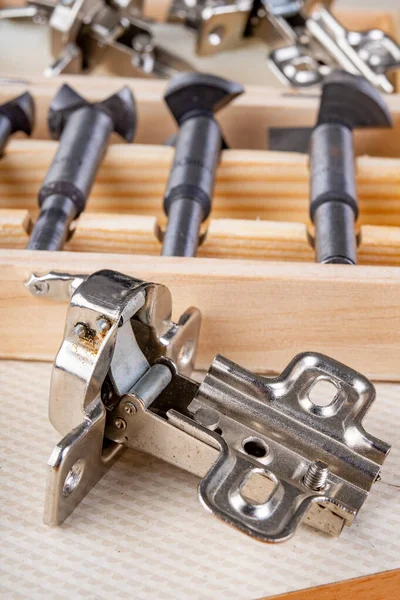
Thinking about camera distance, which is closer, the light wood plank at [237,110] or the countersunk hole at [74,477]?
the countersunk hole at [74,477]

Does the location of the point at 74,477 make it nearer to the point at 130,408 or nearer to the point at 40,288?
the point at 130,408

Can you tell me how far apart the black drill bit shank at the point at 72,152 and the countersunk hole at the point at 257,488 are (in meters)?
0.27

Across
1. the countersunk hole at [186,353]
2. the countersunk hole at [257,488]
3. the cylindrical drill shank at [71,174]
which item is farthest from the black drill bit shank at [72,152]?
the countersunk hole at [257,488]

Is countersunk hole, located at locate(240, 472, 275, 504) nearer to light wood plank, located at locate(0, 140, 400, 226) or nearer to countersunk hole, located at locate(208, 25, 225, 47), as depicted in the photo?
light wood plank, located at locate(0, 140, 400, 226)

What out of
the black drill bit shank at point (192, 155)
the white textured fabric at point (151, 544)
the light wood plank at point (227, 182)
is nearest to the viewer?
the white textured fabric at point (151, 544)

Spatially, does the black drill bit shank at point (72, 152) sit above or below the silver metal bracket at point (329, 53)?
below

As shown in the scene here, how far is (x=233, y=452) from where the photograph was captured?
0.55 metres

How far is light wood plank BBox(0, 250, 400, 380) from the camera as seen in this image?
65 cm

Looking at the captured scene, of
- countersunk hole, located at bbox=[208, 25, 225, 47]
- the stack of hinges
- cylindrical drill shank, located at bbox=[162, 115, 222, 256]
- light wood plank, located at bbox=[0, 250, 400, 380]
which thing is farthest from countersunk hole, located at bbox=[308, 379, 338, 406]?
countersunk hole, located at bbox=[208, 25, 225, 47]

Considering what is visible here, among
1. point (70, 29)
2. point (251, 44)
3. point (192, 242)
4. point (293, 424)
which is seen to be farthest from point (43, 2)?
point (293, 424)

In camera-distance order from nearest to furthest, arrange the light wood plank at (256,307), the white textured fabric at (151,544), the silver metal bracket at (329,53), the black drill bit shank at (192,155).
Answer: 1. the white textured fabric at (151,544)
2. the light wood plank at (256,307)
3. the black drill bit shank at (192,155)
4. the silver metal bracket at (329,53)

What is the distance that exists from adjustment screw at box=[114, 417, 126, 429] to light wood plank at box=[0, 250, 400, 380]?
0.39ft

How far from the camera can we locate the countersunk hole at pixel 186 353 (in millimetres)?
652

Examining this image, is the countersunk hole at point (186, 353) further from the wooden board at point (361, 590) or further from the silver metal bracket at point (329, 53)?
the silver metal bracket at point (329, 53)
